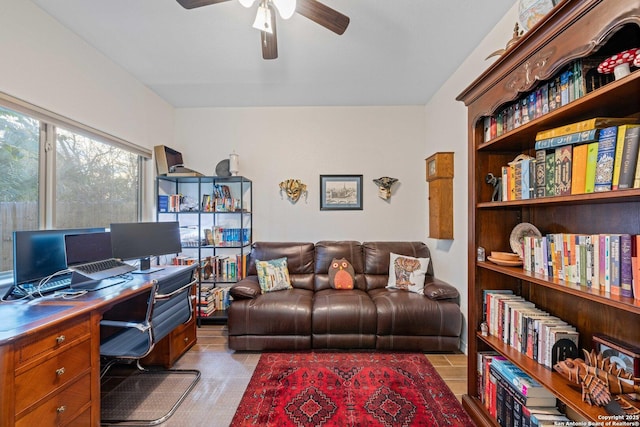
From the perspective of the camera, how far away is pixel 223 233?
3.27 m

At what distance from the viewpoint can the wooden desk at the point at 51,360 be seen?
3.47 feet

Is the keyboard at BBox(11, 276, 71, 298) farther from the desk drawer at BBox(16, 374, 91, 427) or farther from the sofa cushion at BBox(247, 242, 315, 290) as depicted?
the sofa cushion at BBox(247, 242, 315, 290)

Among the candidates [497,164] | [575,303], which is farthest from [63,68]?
[575,303]

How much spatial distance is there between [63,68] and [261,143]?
6.32 feet

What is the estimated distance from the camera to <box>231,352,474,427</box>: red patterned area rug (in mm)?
1669

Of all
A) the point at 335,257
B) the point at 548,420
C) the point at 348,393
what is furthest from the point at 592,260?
the point at 335,257

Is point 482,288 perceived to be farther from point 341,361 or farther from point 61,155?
point 61,155

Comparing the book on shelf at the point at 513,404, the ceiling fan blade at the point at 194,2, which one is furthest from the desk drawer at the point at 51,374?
the book on shelf at the point at 513,404

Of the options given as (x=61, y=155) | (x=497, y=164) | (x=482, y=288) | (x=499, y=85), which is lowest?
(x=482, y=288)

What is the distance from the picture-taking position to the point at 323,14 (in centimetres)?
150

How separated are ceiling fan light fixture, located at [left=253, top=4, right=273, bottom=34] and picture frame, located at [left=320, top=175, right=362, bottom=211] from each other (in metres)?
2.06

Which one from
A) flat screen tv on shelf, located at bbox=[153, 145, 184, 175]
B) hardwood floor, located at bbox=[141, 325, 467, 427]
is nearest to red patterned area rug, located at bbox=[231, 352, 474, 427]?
hardwood floor, located at bbox=[141, 325, 467, 427]

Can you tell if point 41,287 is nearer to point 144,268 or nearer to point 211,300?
point 144,268

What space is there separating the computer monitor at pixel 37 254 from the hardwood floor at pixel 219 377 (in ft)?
4.07
